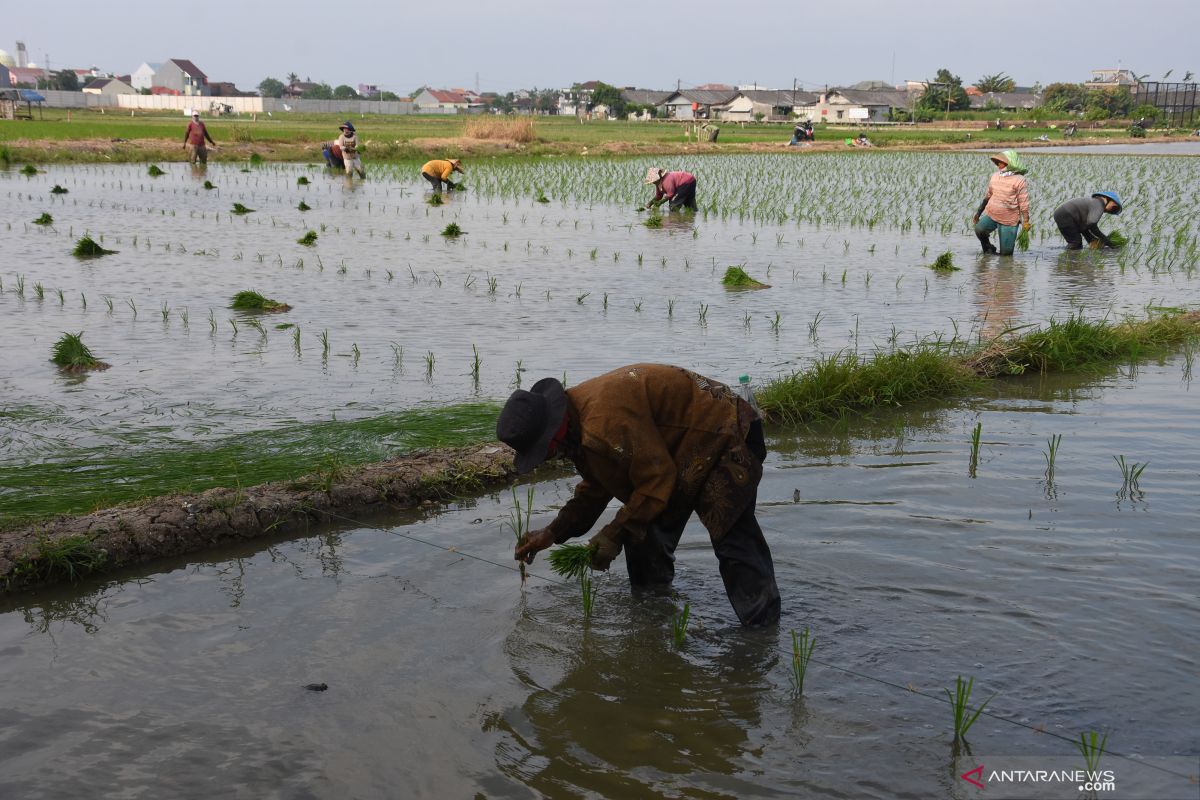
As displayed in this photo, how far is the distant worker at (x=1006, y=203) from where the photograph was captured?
11.4 meters

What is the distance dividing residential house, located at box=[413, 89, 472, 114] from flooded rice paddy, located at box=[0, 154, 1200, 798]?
102707 mm

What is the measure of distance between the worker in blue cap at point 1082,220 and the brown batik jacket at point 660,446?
34.3 feet

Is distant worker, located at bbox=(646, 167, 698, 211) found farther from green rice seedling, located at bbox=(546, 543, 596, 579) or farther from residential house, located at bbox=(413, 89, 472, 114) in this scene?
residential house, located at bbox=(413, 89, 472, 114)

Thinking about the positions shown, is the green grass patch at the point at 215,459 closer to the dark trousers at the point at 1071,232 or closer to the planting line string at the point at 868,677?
the planting line string at the point at 868,677

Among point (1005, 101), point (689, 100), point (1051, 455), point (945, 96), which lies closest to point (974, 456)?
point (1051, 455)

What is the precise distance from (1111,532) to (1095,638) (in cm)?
100

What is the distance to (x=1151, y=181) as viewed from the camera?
70.1 ft

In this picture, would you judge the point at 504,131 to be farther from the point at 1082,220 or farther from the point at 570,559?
the point at 570,559

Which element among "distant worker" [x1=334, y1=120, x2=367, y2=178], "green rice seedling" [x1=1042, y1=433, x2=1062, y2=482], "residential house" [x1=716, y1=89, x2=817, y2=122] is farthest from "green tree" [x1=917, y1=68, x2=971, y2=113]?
"green rice seedling" [x1=1042, y1=433, x2=1062, y2=482]

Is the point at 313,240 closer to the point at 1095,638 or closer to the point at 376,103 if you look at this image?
the point at 1095,638

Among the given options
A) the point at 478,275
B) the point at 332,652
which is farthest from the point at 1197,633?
the point at 478,275

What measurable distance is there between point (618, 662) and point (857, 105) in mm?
73252

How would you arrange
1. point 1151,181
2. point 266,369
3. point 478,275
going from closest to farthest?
point 266,369 → point 478,275 → point 1151,181

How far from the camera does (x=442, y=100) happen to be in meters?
124
